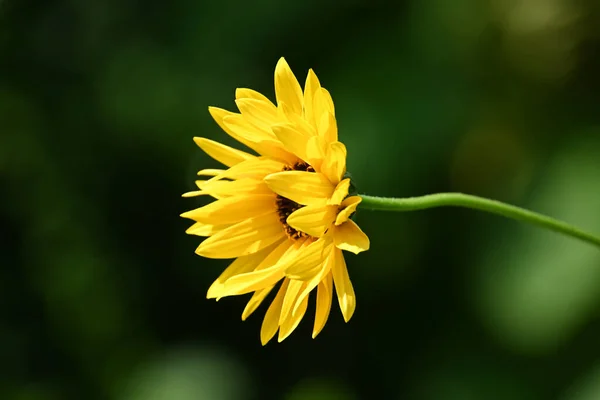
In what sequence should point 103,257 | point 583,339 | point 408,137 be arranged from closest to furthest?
point 583,339 < point 408,137 < point 103,257

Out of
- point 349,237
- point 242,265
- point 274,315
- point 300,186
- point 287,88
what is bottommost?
point 274,315

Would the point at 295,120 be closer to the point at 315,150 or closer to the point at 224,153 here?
the point at 315,150

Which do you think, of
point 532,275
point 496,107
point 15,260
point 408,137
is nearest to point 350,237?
point 532,275

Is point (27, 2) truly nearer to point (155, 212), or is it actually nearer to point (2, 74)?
point (2, 74)

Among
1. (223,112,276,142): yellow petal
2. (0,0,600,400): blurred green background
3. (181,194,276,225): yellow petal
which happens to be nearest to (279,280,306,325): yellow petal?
(181,194,276,225): yellow petal

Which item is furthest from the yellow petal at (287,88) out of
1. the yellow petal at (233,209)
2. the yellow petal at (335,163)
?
the yellow petal at (233,209)

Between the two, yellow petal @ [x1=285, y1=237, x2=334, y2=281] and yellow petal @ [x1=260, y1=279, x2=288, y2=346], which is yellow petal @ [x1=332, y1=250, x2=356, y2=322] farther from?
yellow petal @ [x1=260, y1=279, x2=288, y2=346]

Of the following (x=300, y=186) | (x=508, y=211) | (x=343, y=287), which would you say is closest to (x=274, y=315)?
(x=343, y=287)
